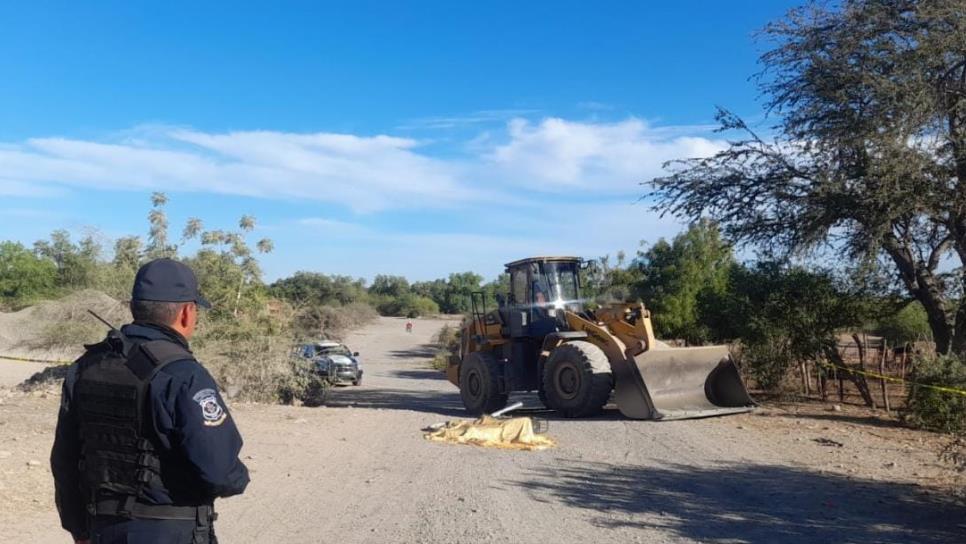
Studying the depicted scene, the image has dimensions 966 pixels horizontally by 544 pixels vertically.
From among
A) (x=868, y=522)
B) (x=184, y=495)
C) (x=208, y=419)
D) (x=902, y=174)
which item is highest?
(x=902, y=174)

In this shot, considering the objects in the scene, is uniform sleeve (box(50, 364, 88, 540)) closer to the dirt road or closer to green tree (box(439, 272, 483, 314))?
the dirt road

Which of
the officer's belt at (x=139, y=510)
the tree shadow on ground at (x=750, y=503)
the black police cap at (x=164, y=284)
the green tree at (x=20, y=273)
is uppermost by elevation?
the green tree at (x=20, y=273)

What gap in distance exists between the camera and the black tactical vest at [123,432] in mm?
3305

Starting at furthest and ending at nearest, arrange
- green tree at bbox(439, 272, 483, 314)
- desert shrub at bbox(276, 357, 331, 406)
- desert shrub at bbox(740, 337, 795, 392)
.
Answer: green tree at bbox(439, 272, 483, 314) → desert shrub at bbox(740, 337, 795, 392) → desert shrub at bbox(276, 357, 331, 406)

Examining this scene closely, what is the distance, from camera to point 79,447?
3.61 m

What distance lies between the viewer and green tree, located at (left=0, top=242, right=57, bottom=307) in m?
48.1

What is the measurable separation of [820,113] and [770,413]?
613cm

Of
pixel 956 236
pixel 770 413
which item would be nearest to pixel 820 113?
pixel 956 236

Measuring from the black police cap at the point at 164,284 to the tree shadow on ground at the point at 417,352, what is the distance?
42.1m

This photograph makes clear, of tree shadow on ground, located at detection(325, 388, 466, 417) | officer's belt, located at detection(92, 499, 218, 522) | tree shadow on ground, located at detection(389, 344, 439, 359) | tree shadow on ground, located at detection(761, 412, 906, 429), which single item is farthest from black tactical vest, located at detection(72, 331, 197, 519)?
tree shadow on ground, located at detection(389, 344, 439, 359)

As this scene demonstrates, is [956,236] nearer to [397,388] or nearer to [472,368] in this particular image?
[472,368]

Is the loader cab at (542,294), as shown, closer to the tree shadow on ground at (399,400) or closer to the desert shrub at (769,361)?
the tree shadow on ground at (399,400)

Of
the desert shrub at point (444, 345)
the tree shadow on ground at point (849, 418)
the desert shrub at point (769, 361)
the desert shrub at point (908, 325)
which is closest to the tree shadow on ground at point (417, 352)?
the desert shrub at point (444, 345)

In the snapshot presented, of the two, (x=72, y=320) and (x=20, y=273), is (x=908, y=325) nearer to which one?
(x=72, y=320)
